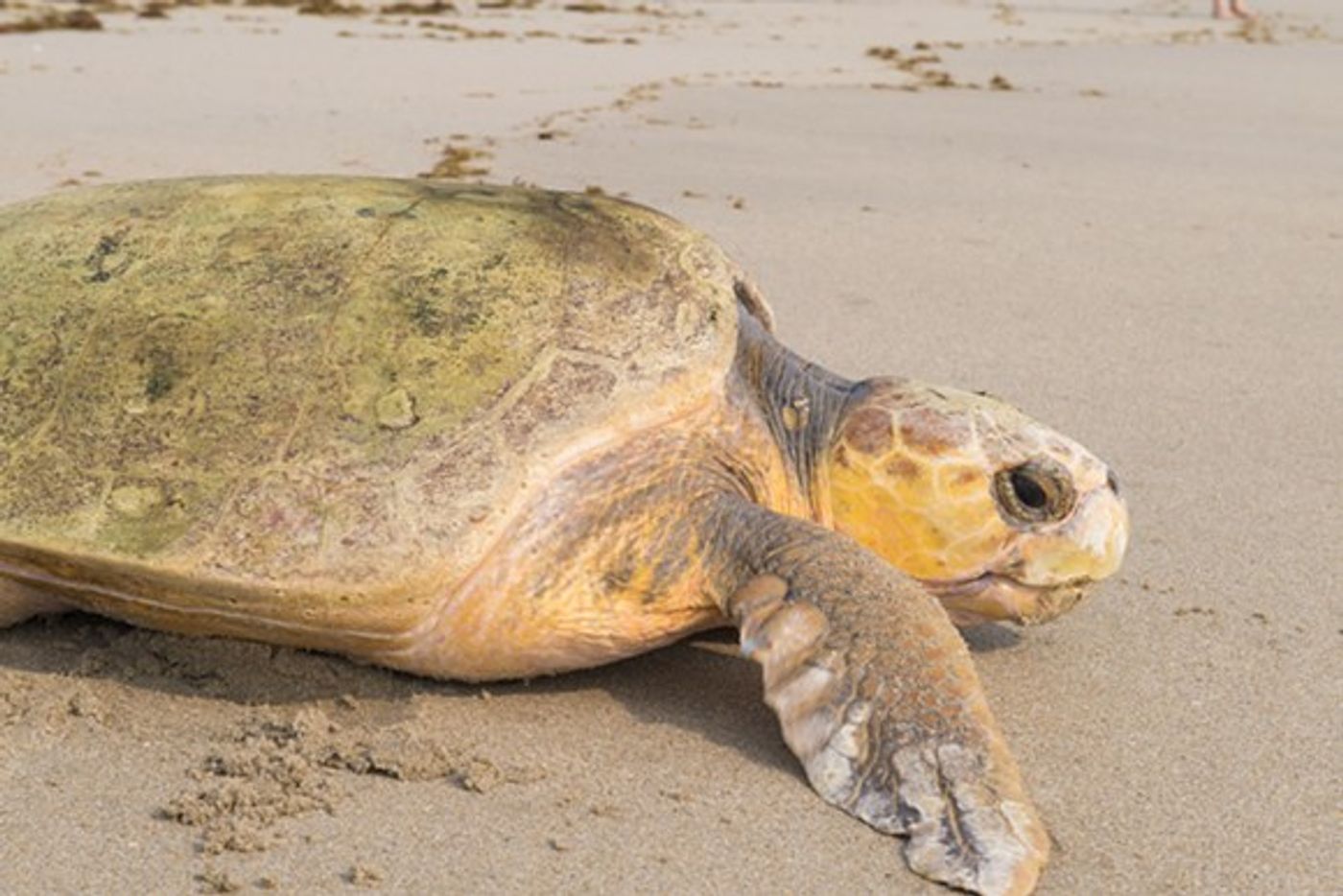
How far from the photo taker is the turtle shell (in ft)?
8.07

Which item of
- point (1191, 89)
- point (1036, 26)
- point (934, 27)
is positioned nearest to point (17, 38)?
point (1191, 89)

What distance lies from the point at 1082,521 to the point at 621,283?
79 centimetres

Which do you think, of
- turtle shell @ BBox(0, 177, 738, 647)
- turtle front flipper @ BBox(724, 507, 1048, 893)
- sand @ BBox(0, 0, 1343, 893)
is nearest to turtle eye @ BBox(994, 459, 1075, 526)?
sand @ BBox(0, 0, 1343, 893)

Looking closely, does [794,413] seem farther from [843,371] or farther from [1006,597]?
[843,371]

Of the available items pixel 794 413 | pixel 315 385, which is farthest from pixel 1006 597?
pixel 315 385

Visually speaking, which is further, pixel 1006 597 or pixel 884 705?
pixel 1006 597

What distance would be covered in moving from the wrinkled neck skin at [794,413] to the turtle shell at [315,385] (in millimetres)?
120

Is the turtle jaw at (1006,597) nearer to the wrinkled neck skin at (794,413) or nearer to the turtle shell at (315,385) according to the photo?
the wrinkled neck skin at (794,413)

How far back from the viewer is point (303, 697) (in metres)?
2.52

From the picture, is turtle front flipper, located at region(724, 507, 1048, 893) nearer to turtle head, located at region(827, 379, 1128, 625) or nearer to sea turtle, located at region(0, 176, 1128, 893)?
sea turtle, located at region(0, 176, 1128, 893)

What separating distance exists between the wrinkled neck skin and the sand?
26cm

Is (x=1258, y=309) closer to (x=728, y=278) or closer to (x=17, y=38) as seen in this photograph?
(x=728, y=278)

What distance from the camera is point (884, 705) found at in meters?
2.32

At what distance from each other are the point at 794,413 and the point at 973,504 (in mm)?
307
